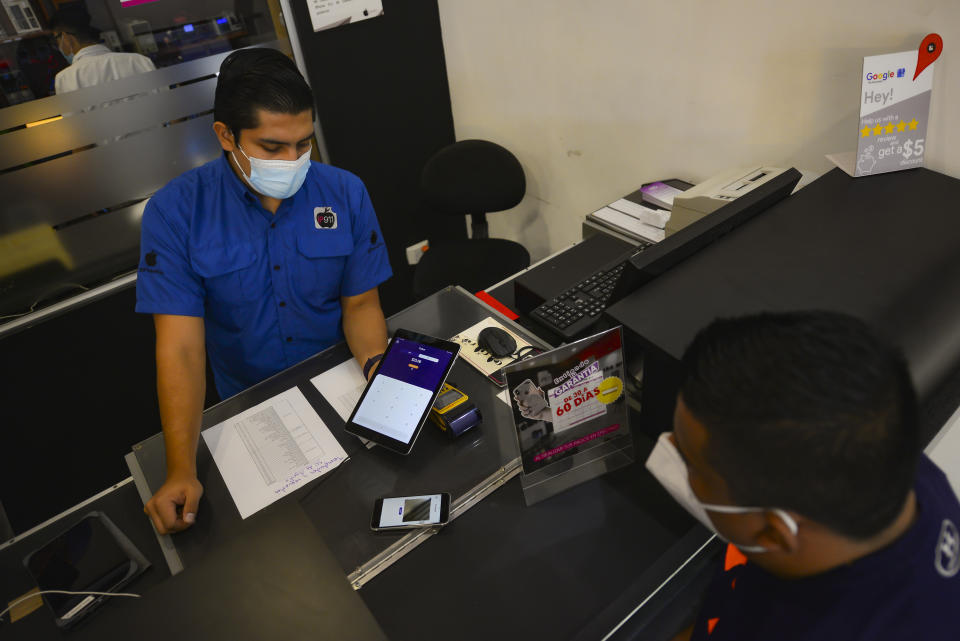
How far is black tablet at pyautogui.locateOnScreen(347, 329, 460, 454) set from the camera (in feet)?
3.71

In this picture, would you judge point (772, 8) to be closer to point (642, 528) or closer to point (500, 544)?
point (642, 528)

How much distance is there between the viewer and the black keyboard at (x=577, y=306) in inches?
55.0

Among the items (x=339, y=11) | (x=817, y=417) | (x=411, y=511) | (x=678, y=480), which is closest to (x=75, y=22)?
(x=339, y=11)

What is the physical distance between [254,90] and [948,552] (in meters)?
1.43

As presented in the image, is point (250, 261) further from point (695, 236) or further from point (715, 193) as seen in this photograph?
point (715, 193)

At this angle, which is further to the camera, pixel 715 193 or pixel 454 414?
pixel 715 193

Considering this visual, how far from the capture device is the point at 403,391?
46.1 inches

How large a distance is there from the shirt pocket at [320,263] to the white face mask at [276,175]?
0.15 m

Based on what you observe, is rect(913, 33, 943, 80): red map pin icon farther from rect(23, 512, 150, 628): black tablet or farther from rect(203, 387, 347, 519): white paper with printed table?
rect(23, 512, 150, 628): black tablet

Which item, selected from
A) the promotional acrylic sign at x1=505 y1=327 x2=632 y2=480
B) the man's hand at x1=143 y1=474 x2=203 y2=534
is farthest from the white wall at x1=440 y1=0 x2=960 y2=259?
the man's hand at x1=143 y1=474 x2=203 y2=534

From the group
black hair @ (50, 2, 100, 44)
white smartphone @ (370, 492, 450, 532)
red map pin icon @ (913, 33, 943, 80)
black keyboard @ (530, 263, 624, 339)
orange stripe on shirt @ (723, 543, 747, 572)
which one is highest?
black hair @ (50, 2, 100, 44)

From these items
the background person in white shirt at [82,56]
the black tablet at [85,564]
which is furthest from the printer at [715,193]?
the background person in white shirt at [82,56]

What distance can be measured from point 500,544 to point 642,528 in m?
0.24

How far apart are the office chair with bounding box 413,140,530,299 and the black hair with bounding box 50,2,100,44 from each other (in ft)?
4.29
